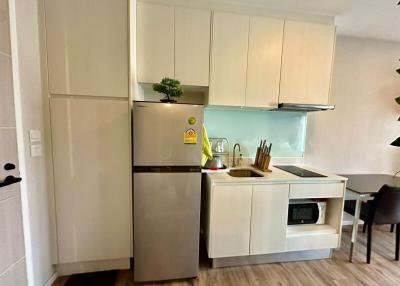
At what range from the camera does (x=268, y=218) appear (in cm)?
192

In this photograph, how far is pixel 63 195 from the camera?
66.2 inches

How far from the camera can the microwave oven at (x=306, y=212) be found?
2064 millimetres

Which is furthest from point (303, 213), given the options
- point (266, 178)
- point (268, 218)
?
point (266, 178)

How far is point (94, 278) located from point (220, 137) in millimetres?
1898

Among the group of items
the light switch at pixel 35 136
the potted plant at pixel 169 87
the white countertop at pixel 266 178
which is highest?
the potted plant at pixel 169 87

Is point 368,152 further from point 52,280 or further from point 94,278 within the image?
point 52,280

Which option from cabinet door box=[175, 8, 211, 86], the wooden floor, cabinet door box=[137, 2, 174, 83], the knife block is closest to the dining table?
the wooden floor

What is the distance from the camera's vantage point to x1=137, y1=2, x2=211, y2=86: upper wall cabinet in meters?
1.92

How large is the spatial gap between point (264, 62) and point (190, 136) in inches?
47.7

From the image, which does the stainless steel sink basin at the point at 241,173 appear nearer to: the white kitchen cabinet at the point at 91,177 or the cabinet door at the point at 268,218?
the cabinet door at the point at 268,218

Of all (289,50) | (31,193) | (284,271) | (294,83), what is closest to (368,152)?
(294,83)

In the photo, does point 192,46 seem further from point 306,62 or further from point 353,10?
point 353,10

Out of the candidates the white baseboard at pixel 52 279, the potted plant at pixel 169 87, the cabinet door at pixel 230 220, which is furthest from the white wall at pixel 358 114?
the white baseboard at pixel 52 279

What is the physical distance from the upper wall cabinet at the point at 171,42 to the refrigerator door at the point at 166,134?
0.56 metres
